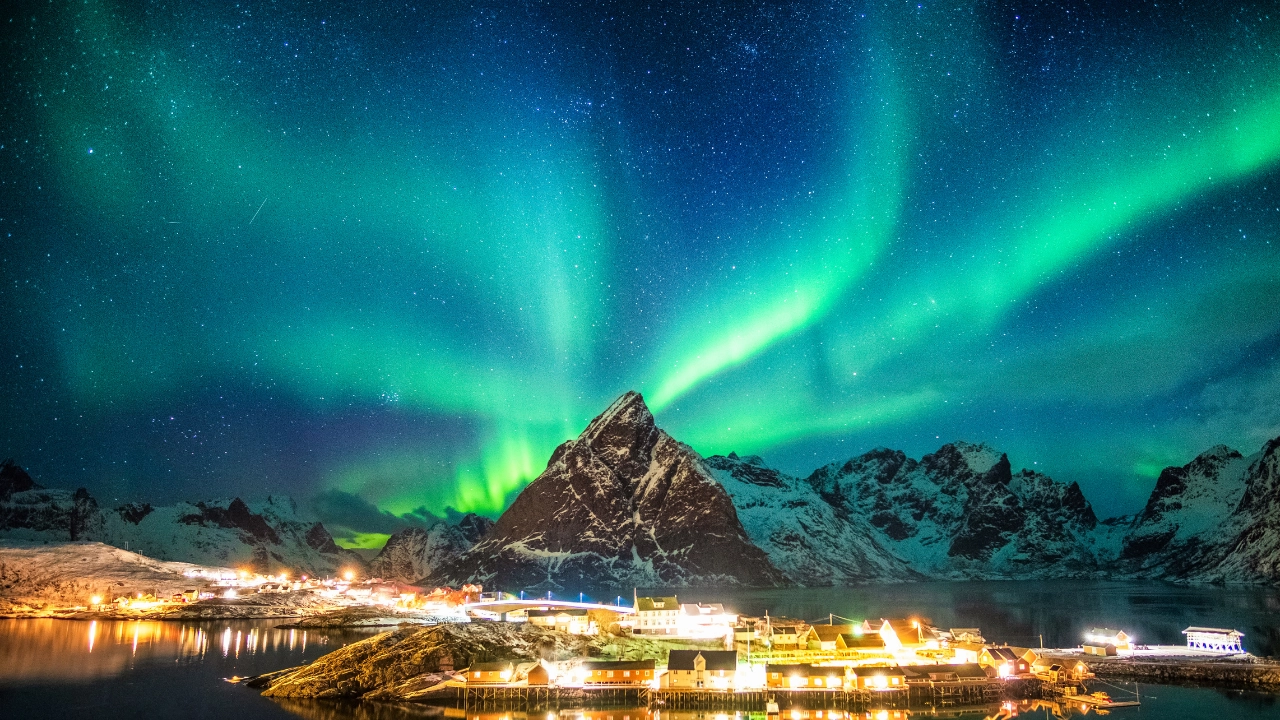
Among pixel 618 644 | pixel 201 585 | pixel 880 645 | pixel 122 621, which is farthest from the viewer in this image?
pixel 201 585

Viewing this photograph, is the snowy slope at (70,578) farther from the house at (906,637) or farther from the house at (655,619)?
the house at (906,637)

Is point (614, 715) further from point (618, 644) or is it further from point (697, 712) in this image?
point (618, 644)

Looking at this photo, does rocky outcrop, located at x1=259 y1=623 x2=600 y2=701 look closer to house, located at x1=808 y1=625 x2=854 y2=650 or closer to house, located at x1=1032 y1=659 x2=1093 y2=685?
house, located at x1=808 y1=625 x2=854 y2=650

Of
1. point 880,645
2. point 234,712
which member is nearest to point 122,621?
point 234,712

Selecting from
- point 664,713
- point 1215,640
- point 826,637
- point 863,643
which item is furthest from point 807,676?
point 1215,640

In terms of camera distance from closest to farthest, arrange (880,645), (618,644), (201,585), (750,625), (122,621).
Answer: (880,645), (618,644), (750,625), (122,621), (201,585)

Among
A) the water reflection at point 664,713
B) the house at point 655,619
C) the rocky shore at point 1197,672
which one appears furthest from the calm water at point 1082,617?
the house at point 655,619
